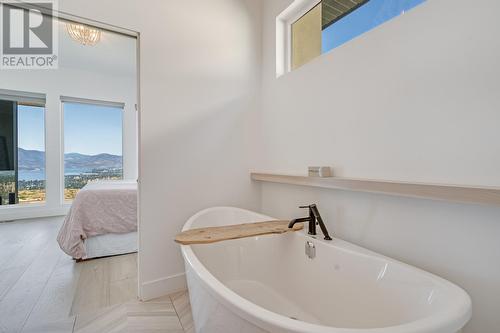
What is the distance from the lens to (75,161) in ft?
15.1

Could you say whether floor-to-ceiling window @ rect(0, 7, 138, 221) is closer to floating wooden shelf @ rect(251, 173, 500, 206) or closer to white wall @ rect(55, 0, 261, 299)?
white wall @ rect(55, 0, 261, 299)

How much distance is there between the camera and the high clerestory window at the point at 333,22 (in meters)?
1.45

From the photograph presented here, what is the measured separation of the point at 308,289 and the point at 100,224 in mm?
2266

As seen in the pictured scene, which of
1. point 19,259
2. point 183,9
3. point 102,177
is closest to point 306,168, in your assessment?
point 183,9

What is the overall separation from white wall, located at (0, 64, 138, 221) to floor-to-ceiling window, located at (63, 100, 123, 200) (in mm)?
158

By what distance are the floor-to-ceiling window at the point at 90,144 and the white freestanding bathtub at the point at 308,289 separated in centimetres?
395

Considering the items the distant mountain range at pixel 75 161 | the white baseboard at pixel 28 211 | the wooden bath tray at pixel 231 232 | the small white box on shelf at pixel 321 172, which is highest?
the distant mountain range at pixel 75 161

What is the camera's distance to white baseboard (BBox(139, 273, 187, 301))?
5.91ft

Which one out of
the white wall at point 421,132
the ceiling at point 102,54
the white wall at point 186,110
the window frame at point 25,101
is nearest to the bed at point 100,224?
the white wall at point 186,110

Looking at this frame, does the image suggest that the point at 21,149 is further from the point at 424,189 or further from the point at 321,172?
the point at 424,189

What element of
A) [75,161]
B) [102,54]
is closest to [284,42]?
[102,54]

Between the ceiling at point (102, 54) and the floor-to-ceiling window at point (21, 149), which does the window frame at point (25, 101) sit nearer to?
the floor-to-ceiling window at point (21, 149)

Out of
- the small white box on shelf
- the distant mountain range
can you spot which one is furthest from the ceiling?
the small white box on shelf

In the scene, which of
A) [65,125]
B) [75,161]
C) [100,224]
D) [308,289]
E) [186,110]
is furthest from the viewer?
[75,161]
